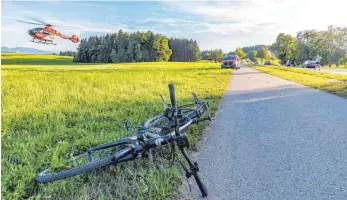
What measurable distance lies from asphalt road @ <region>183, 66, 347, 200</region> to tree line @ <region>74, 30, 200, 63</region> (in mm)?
63330

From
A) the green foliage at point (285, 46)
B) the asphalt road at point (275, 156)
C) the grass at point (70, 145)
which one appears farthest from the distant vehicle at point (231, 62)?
the green foliage at point (285, 46)

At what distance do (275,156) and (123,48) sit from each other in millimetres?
73241

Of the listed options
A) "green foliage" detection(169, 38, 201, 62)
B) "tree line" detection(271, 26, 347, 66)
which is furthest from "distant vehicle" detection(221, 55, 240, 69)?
"green foliage" detection(169, 38, 201, 62)

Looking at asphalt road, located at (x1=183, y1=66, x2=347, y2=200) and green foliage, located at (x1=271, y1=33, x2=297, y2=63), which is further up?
green foliage, located at (x1=271, y1=33, x2=297, y2=63)

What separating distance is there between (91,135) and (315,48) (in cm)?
8144

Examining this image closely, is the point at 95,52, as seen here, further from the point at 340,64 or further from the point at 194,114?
the point at 194,114

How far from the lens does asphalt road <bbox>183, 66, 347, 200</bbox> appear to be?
2.99 meters

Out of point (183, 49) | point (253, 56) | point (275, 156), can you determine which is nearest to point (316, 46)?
point (183, 49)

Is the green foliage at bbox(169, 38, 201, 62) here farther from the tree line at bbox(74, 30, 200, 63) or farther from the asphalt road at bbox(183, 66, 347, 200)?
the asphalt road at bbox(183, 66, 347, 200)

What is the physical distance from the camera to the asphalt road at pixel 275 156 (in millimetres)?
2988

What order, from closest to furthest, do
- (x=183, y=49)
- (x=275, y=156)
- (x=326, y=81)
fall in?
(x=275, y=156) < (x=326, y=81) < (x=183, y=49)

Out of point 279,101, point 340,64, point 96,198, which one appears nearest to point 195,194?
point 96,198

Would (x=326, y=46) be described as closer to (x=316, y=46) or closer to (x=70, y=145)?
(x=316, y=46)

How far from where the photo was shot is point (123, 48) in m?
74.0
